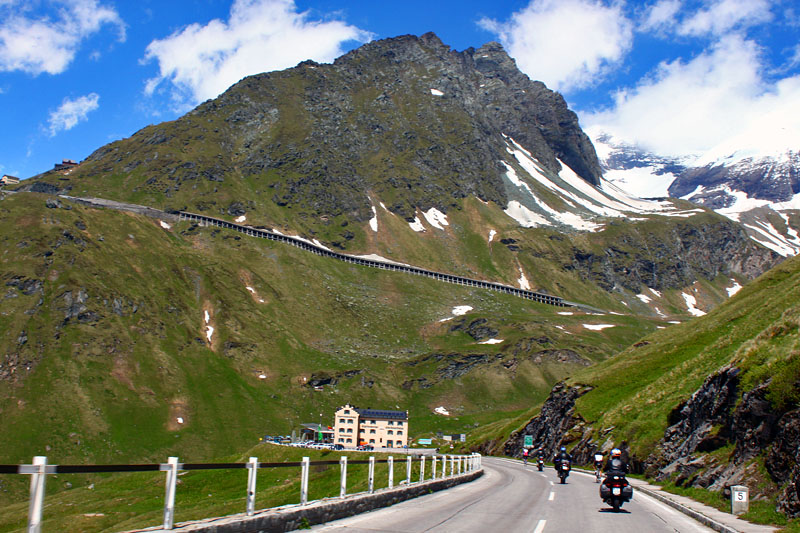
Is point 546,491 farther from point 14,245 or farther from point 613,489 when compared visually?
point 14,245

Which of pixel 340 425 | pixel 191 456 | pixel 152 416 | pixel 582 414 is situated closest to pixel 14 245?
pixel 152 416

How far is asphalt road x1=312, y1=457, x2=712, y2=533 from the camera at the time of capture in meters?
17.5

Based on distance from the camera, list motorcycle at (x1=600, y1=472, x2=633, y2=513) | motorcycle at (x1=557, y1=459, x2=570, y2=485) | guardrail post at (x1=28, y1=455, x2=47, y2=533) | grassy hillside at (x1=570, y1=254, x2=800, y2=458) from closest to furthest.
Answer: guardrail post at (x1=28, y1=455, x2=47, y2=533) → motorcycle at (x1=600, y1=472, x2=633, y2=513) → grassy hillside at (x1=570, y1=254, x2=800, y2=458) → motorcycle at (x1=557, y1=459, x2=570, y2=485)

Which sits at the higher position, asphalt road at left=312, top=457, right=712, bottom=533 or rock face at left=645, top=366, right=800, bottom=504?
rock face at left=645, top=366, right=800, bottom=504

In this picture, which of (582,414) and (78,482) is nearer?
(582,414)

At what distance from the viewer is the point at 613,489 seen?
24.3m

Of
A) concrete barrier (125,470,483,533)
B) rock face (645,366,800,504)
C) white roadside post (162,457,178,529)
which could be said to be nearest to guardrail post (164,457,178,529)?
white roadside post (162,457,178,529)

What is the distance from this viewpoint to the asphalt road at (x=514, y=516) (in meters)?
17.5

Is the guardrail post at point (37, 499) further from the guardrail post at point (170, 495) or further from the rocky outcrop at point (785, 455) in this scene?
the rocky outcrop at point (785, 455)

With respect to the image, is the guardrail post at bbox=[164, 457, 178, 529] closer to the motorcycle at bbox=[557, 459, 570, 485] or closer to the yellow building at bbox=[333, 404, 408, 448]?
the motorcycle at bbox=[557, 459, 570, 485]

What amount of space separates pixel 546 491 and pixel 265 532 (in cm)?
2217

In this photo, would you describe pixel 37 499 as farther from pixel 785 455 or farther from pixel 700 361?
pixel 700 361

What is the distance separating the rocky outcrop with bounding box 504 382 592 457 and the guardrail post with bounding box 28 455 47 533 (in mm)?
63276

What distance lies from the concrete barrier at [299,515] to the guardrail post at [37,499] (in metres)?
2.52
